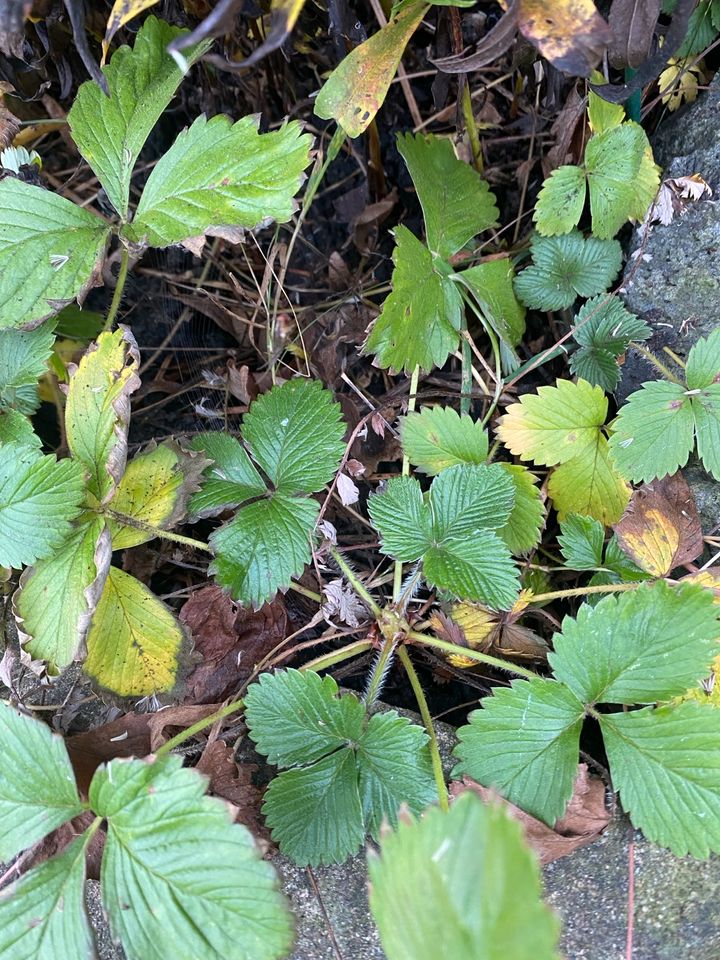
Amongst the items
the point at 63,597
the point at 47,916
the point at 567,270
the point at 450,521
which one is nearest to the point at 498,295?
the point at 567,270

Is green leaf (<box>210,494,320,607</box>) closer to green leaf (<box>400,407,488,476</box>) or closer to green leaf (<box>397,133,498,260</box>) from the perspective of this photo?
green leaf (<box>400,407,488,476</box>)

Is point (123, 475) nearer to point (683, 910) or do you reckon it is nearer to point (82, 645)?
point (82, 645)

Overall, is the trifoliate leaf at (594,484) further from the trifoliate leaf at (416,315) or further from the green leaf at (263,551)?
the green leaf at (263,551)

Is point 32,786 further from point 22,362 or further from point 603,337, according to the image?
point 603,337

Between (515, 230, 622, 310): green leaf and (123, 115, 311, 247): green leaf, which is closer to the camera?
(123, 115, 311, 247): green leaf

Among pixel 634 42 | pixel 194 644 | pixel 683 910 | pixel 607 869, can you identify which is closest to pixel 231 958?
pixel 194 644

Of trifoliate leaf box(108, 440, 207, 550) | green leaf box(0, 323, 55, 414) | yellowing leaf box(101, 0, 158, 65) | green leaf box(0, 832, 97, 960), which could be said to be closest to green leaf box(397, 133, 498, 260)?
yellowing leaf box(101, 0, 158, 65)
